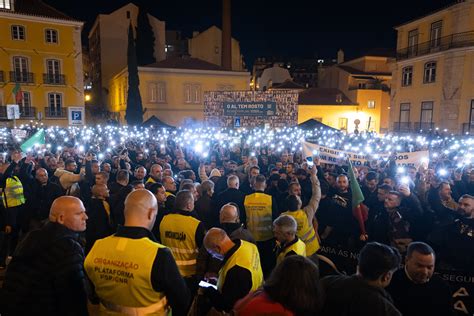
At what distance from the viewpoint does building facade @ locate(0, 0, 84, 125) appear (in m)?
30.7

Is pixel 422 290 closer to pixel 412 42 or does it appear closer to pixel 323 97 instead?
pixel 412 42

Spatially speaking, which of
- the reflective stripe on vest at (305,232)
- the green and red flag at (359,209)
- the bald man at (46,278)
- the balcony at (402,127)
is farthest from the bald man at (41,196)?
the balcony at (402,127)

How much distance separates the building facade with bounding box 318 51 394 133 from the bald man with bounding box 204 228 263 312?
125 ft

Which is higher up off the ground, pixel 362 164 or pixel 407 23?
pixel 407 23

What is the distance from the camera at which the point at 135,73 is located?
33.6 meters

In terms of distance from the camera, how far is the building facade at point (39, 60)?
3069 centimetres

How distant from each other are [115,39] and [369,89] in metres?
29.9

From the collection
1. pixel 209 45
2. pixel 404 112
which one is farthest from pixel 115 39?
pixel 404 112

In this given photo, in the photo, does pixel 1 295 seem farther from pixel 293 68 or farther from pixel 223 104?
pixel 293 68

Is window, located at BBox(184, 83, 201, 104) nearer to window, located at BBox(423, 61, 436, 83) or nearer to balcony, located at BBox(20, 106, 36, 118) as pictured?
balcony, located at BBox(20, 106, 36, 118)

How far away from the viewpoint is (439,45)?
2766cm

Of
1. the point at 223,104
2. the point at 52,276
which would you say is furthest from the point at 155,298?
the point at 223,104

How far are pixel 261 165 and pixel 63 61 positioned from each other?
2918 cm

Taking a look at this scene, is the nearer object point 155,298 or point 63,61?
point 155,298
